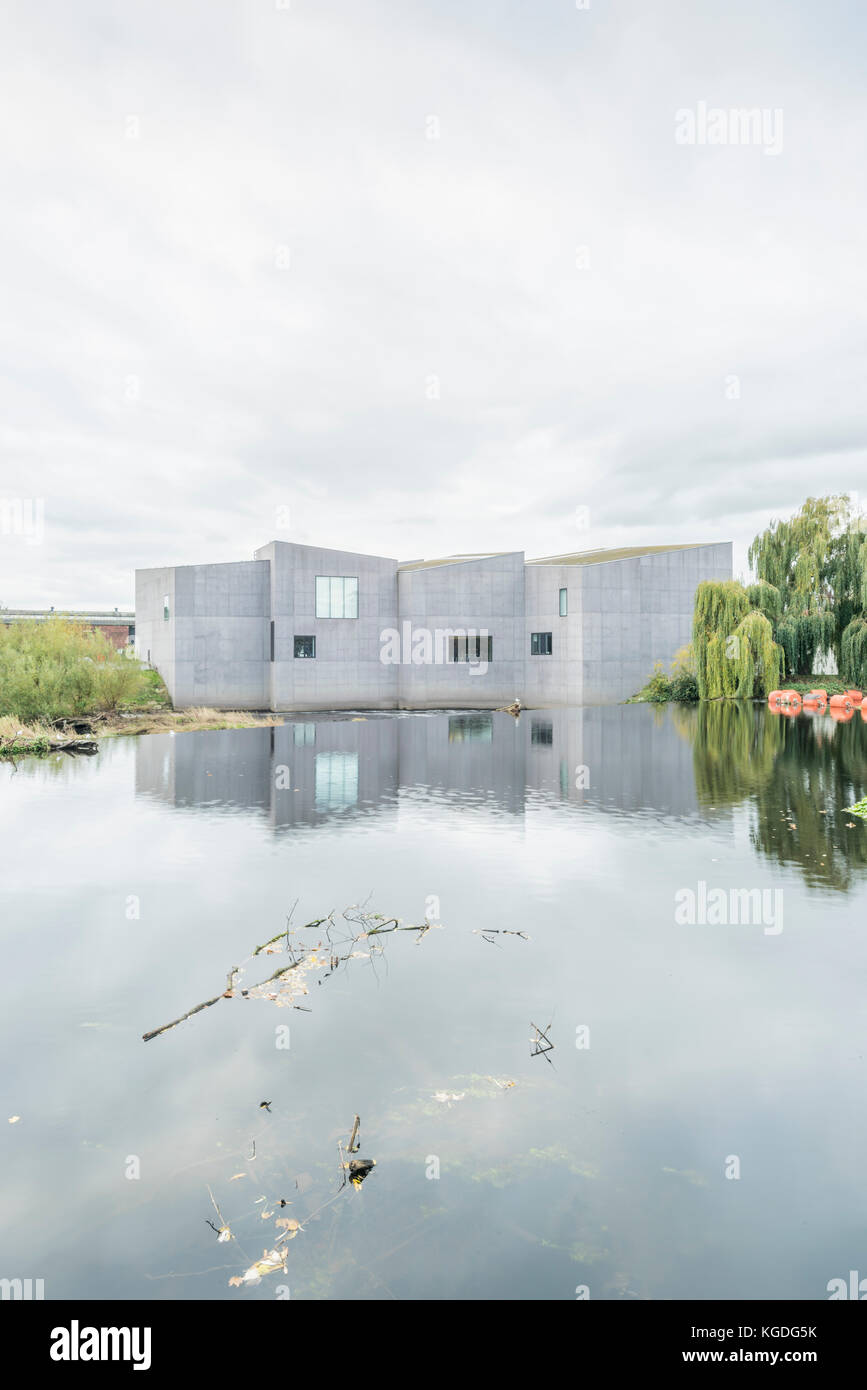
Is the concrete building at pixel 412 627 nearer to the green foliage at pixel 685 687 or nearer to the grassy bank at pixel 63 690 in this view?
the green foliage at pixel 685 687

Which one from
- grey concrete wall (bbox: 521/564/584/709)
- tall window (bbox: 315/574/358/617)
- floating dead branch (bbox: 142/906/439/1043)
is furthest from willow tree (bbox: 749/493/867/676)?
floating dead branch (bbox: 142/906/439/1043)

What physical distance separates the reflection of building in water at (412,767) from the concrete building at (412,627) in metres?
8.50

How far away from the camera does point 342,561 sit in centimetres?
3594

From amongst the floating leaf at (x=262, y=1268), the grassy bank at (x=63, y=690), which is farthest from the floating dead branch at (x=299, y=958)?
the grassy bank at (x=63, y=690)

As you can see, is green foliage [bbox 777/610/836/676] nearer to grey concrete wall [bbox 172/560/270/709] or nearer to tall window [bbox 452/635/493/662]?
tall window [bbox 452/635/493/662]

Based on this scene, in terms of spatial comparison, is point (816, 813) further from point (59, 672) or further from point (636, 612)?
point (636, 612)

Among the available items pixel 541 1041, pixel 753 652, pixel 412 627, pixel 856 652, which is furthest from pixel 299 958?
pixel 856 652

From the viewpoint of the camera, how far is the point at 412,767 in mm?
17031

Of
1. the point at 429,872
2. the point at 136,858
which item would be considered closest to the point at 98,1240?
the point at 429,872

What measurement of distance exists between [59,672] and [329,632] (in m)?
14.5

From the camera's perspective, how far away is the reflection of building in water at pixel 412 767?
12.6 meters

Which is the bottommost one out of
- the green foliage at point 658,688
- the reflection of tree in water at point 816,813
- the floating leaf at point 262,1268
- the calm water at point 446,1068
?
the floating leaf at point 262,1268

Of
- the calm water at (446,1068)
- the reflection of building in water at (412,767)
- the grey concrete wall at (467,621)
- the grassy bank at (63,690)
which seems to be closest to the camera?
the calm water at (446,1068)
